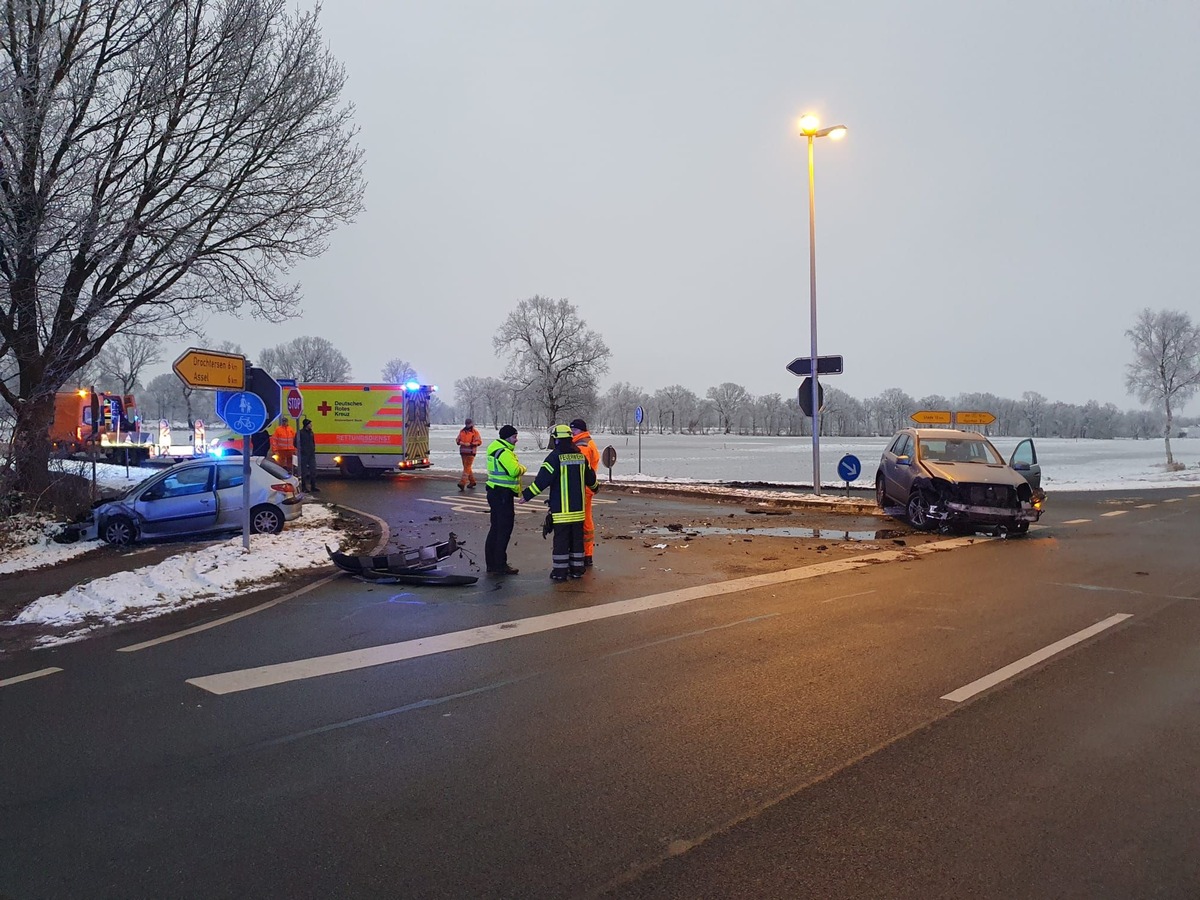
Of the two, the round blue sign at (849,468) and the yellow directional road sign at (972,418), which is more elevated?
the yellow directional road sign at (972,418)

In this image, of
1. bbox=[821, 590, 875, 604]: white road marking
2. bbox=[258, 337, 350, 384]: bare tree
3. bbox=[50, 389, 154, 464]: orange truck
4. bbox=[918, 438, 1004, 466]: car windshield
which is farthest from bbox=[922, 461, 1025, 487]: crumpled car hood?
bbox=[258, 337, 350, 384]: bare tree

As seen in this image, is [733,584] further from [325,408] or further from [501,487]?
[325,408]

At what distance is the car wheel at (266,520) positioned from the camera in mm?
13055

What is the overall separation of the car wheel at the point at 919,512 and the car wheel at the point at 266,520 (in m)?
11.4

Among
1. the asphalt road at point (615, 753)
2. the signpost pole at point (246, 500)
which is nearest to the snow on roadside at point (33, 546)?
the signpost pole at point (246, 500)

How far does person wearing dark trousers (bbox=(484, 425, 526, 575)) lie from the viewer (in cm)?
970

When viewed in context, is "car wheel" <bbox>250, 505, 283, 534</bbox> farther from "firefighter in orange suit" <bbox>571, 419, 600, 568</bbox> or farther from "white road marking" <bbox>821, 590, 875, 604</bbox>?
"white road marking" <bbox>821, 590, 875, 604</bbox>

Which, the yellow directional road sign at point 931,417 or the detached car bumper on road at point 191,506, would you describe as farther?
the yellow directional road sign at point 931,417

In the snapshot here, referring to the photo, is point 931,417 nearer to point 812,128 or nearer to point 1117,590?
point 812,128

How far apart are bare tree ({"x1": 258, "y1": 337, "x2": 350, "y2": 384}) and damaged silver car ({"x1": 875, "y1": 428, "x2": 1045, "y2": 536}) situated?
10602 cm

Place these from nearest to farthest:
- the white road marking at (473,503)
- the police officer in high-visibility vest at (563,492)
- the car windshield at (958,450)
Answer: the police officer in high-visibility vest at (563,492) < the car windshield at (958,450) < the white road marking at (473,503)

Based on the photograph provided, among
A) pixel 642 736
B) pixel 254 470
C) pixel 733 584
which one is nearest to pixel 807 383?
pixel 733 584

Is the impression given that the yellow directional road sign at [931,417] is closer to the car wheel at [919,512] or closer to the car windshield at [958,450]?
the car windshield at [958,450]

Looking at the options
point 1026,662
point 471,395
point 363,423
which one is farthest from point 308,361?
point 1026,662
